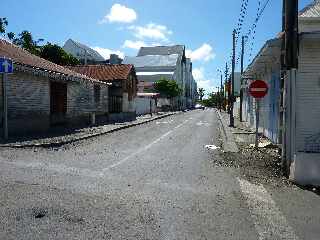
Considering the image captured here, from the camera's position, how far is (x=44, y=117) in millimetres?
23625

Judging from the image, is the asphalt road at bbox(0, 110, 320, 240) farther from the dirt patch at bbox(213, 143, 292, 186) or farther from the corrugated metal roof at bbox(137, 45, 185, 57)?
the corrugated metal roof at bbox(137, 45, 185, 57)

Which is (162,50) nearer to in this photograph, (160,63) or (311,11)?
(160,63)

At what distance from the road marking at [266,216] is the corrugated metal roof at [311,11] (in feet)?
61.0

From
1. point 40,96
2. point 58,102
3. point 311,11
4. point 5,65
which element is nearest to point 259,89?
point 5,65

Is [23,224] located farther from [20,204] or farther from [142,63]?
[142,63]

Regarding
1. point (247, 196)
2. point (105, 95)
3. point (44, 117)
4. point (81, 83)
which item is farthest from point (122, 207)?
point (105, 95)

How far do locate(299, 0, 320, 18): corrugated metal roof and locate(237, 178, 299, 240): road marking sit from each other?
18.6 metres

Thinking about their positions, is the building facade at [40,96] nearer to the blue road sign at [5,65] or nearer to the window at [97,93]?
the blue road sign at [5,65]

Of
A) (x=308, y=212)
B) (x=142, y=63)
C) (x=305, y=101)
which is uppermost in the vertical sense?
(x=142, y=63)

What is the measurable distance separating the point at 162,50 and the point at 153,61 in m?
17.4

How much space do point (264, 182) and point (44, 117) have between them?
1592 cm

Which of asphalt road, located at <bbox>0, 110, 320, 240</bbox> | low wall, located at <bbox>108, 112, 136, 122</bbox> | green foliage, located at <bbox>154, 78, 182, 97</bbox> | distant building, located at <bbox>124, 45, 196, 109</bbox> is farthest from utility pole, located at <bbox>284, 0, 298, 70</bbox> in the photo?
distant building, located at <bbox>124, 45, 196, 109</bbox>

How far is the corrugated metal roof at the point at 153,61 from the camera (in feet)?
382

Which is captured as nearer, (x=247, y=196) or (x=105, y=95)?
(x=247, y=196)
